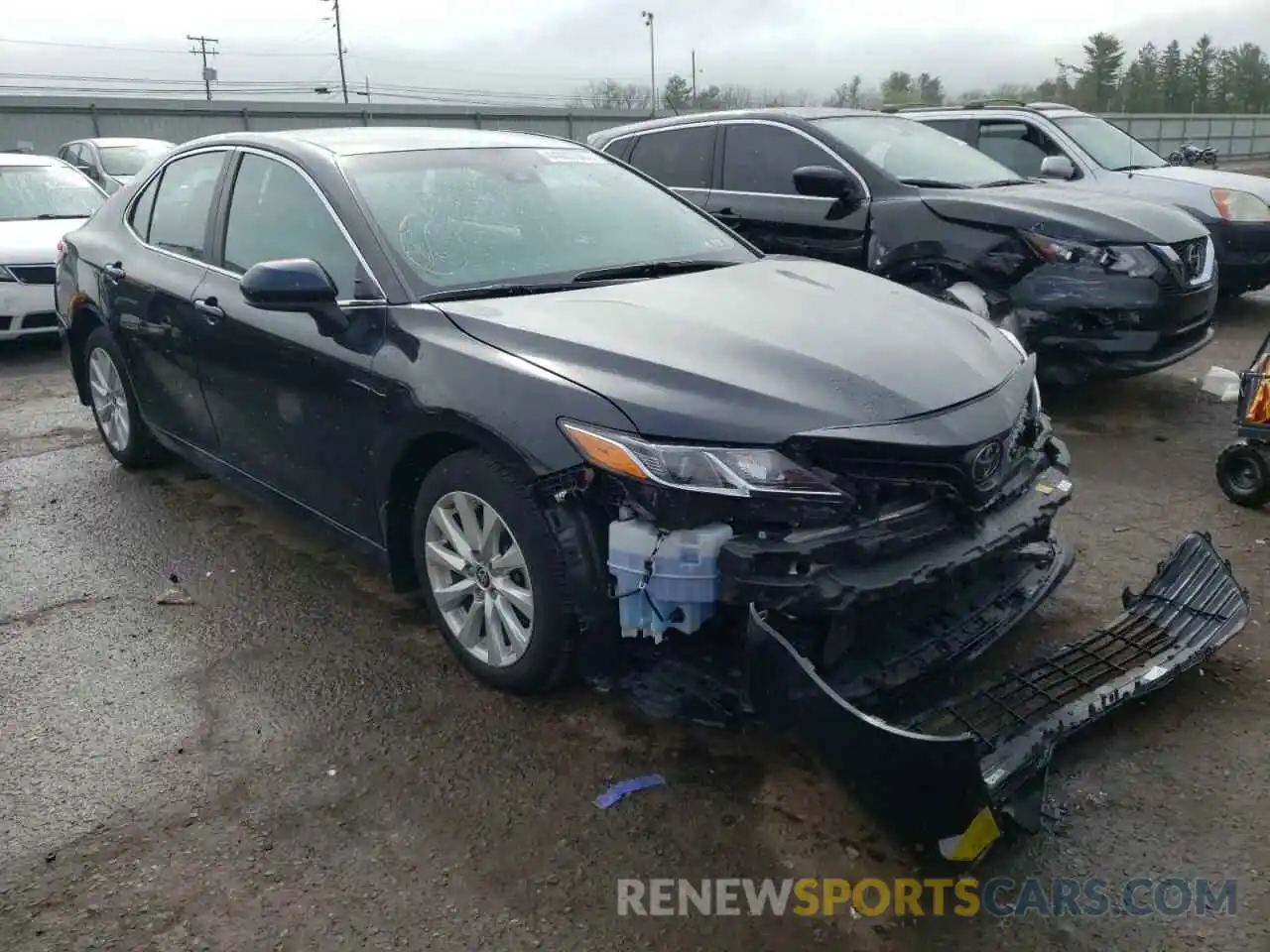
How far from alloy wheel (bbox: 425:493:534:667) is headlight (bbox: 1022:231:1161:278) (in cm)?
412

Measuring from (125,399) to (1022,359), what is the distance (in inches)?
165

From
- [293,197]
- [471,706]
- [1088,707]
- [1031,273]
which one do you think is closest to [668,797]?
[471,706]

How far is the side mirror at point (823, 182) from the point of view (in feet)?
20.8

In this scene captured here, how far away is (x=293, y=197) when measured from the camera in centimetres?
Answer: 386

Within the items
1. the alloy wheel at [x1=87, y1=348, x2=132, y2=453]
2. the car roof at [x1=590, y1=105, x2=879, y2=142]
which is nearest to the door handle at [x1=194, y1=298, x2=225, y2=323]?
the alloy wheel at [x1=87, y1=348, x2=132, y2=453]

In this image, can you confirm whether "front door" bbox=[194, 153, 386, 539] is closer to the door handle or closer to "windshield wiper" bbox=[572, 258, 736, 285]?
the door handle

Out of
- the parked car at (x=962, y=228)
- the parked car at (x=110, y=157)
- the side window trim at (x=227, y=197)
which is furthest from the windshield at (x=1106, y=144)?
the parked car at (x=110, y=157)

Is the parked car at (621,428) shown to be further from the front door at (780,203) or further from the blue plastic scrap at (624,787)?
the front door at (780,203)

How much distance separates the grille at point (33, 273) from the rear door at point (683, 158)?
4.69m

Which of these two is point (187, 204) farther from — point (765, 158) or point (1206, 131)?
point (1206, 131)

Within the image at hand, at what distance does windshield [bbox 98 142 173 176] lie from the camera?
15172mm

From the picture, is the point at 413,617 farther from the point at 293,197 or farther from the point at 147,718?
the point at 293,197

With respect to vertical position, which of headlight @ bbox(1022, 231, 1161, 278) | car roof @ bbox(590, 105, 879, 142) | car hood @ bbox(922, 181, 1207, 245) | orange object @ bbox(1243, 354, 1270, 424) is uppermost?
car roof @ bbox(590, 105, 879, 142)

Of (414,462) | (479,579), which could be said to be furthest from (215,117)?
(479,579)
